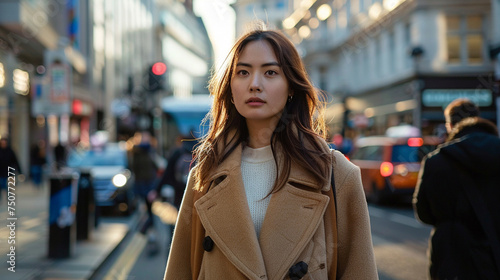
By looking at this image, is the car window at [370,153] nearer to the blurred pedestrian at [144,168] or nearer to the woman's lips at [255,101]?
the blurred pedestrian at [144,168]

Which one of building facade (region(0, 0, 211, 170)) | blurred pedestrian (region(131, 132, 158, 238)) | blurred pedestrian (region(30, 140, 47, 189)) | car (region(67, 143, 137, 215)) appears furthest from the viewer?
blurred pedestrian (region(30, 140, 47, 189))

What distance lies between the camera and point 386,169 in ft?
46.4

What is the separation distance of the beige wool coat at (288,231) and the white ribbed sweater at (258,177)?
0.06m

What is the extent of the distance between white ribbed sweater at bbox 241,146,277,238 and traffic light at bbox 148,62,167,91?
10266mm

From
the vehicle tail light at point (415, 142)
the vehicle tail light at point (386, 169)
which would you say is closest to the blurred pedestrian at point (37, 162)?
the vehicle tail light at point (386, 169)

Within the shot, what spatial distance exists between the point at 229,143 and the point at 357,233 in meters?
0.61

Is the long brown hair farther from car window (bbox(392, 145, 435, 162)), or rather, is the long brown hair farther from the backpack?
car window (bbox(392, 145, 435, 162))

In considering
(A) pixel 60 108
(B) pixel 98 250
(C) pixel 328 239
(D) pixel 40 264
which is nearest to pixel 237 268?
(C) pixel 328 239

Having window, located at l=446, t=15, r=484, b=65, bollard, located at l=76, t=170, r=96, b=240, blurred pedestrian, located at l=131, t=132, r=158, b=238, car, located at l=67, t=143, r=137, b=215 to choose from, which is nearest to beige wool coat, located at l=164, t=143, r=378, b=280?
bollard, located at l=76, t=170, r=96, b=240

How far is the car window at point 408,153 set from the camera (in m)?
13.9

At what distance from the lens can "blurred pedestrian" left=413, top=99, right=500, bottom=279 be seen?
3.12 meters

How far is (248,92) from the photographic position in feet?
7.02

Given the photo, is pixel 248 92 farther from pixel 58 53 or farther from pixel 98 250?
pixel 58 53

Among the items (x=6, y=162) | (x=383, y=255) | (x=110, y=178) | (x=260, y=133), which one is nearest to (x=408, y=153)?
(x=383, y=255)
